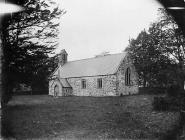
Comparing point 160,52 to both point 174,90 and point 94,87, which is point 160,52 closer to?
point 94,87

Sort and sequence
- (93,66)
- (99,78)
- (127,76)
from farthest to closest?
(93,66) → (99,78) → (127,76)

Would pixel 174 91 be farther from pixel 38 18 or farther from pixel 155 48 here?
pixel 155 48

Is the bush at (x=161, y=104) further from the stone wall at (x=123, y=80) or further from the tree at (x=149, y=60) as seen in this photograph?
the tree at (x=149, y=60)

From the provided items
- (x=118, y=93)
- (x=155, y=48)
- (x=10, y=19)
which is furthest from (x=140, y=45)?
(x=10, y=19)

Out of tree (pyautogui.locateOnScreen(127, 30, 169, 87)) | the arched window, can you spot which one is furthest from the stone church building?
tree (pyautogui.locateOnScreen(127, 30, 169, 87))

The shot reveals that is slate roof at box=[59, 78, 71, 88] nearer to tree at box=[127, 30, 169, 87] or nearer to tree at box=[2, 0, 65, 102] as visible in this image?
tree at box=[127, 30, 169, 87]

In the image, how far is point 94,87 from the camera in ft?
123

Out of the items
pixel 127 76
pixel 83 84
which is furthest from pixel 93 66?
pixel 127 76

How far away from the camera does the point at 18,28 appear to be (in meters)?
14.1

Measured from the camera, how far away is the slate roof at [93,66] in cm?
3578

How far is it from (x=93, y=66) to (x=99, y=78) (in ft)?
11.6

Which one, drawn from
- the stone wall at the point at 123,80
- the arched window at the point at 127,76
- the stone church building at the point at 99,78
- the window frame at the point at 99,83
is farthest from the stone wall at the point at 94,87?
the arched window at the point at 127,76

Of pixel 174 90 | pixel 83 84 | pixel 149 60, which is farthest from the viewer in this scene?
pixel 149 60

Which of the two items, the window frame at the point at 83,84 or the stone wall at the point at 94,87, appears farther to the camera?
the window frame at the point at 83,84
